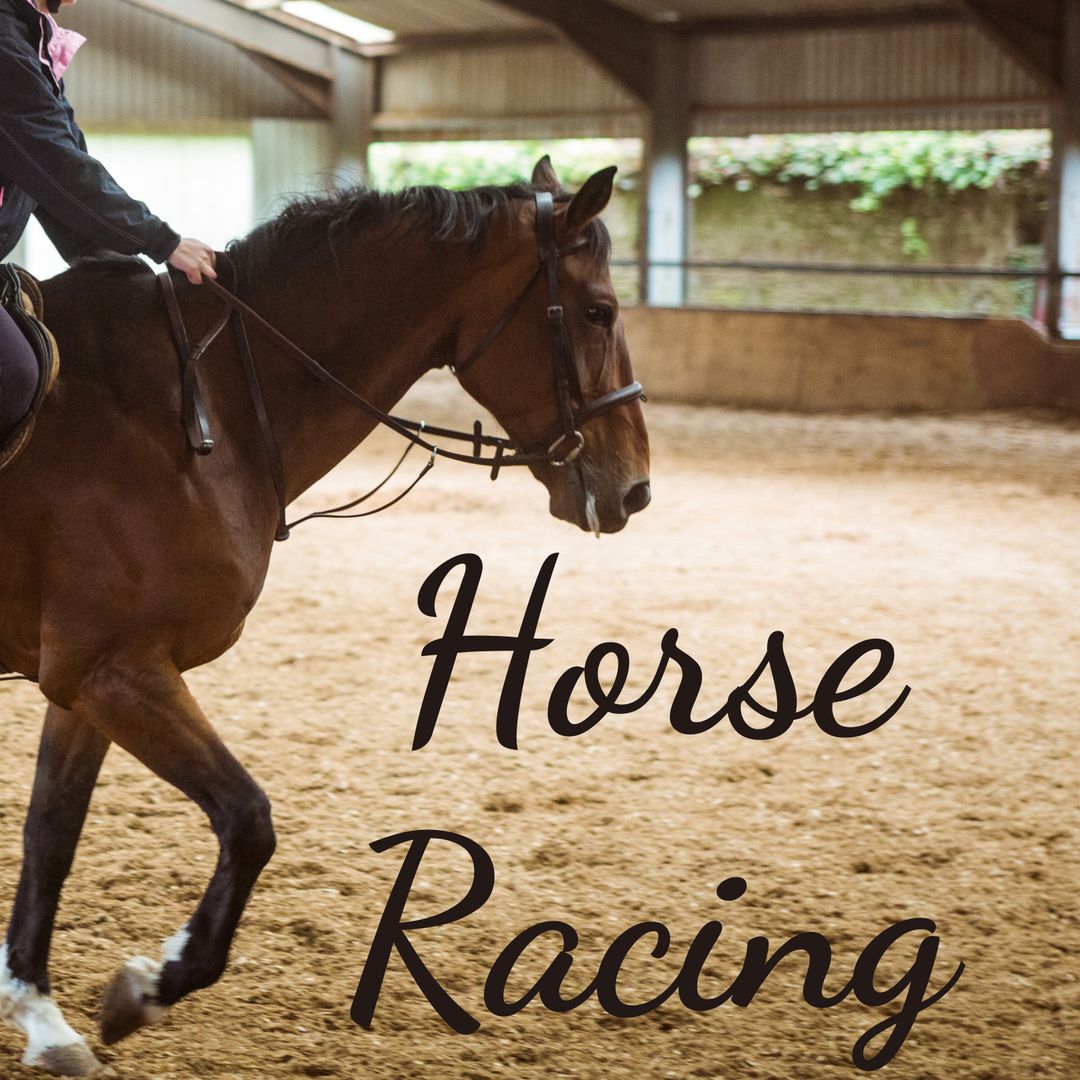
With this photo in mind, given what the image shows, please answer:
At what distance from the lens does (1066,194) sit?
14.8 meters

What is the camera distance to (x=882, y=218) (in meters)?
18.5

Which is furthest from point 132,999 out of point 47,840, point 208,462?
point 208,462

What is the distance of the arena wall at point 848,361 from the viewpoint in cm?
1302

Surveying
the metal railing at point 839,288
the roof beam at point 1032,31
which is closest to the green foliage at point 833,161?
the metal railing at point 839,288

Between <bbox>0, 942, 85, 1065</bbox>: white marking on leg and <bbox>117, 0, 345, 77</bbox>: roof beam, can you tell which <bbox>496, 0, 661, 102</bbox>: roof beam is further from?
<bbox>0, 942, 85, 1065</bbox>: white marking on leg

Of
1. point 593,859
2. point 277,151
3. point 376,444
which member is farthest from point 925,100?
point 593,859

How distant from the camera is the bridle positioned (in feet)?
9.20

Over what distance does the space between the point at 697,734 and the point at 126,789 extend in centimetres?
198

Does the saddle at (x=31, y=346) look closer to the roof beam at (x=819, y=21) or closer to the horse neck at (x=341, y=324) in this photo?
the horse neck at (x=341, y=324)

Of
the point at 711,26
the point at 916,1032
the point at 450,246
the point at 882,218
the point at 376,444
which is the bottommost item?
the point at 916,1032

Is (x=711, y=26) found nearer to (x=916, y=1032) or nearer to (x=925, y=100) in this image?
(x=925, y=100)

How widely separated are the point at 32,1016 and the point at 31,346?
1.40 m

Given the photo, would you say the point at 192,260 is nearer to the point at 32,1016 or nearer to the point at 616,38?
the point at 32,1016

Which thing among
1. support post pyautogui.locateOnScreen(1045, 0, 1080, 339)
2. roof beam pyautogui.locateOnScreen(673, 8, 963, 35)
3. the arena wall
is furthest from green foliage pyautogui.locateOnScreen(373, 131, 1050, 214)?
the arena wall
